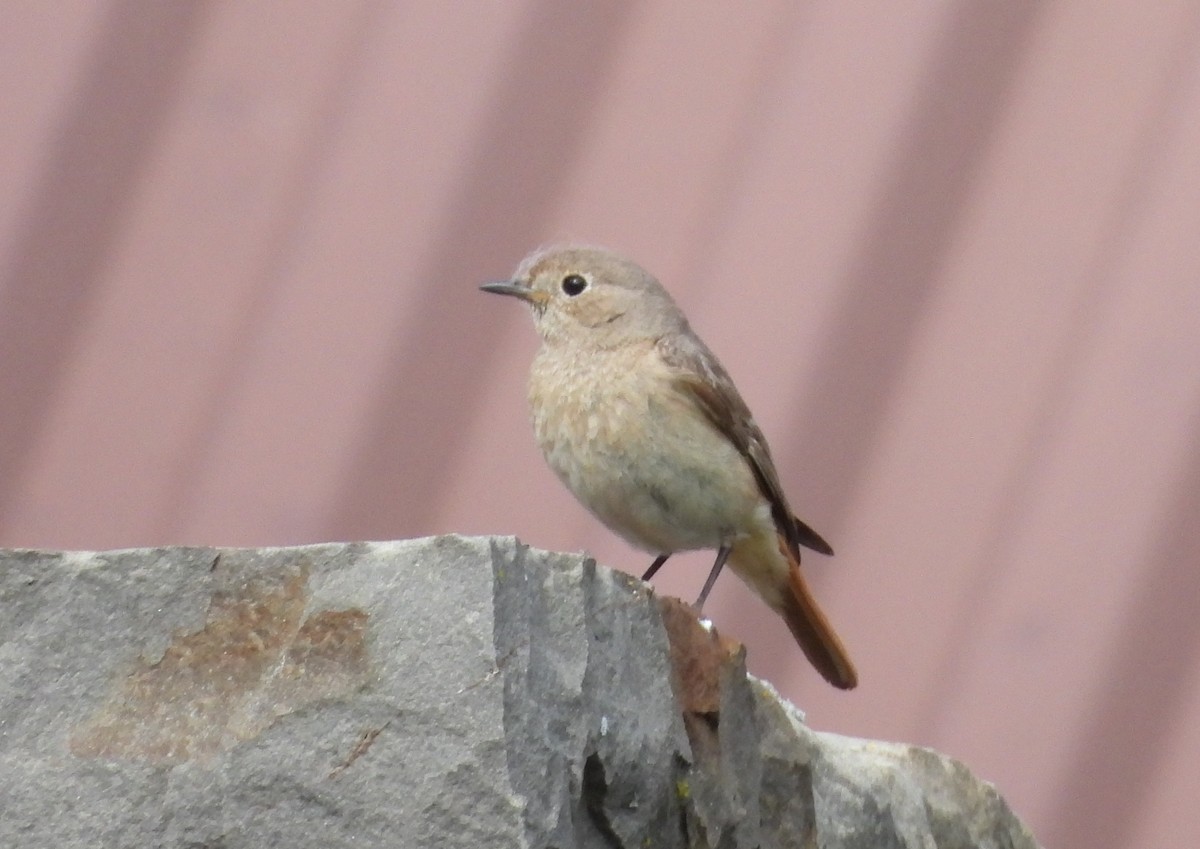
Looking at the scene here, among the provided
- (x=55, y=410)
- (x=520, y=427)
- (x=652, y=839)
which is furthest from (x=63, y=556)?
(x=520, y=427)

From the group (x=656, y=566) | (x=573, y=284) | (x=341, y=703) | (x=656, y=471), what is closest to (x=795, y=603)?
(x=656, y=471)

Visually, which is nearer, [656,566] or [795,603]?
[795,603]

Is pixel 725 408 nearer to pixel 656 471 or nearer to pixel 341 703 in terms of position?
pixel 656 471

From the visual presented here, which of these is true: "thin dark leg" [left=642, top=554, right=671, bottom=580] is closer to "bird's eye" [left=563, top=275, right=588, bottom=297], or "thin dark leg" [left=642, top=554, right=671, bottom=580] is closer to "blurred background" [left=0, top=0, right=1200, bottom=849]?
"blurred background" [left=0, top=0, right=1200, bottom=849]

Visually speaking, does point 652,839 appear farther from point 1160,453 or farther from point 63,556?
point 1160,453

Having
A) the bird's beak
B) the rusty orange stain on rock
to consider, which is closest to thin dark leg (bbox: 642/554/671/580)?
the bird's beak

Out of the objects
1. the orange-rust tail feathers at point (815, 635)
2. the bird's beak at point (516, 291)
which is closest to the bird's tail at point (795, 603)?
the orange-rust tail feathers at point (815, 635)
